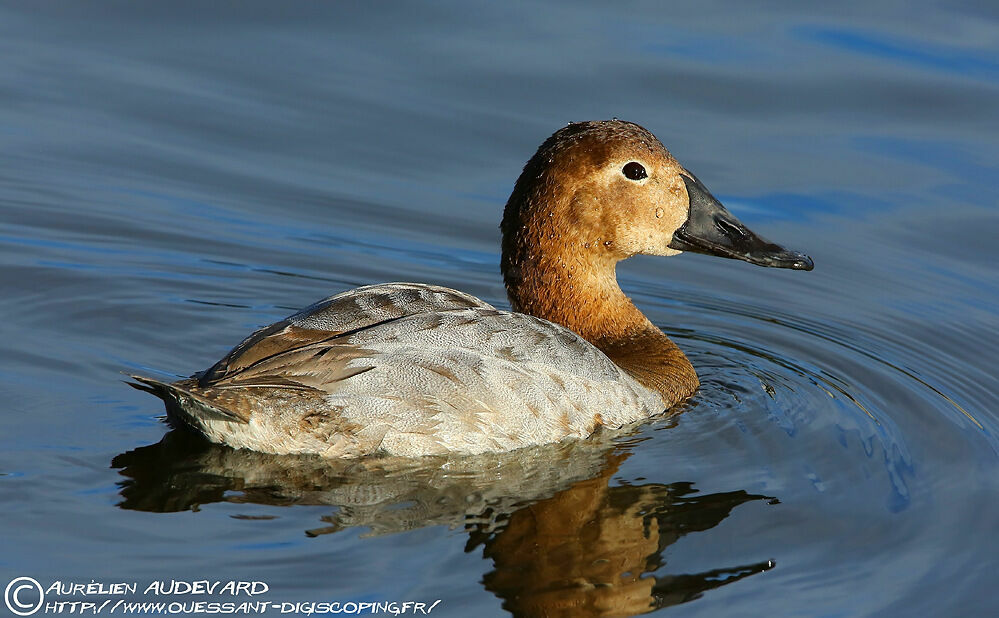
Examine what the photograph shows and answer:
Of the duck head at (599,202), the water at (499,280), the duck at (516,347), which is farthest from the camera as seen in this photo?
the duck head at (599,202)

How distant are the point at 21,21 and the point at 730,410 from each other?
691 cm

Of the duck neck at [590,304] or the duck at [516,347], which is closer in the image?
the duck at [516,347]

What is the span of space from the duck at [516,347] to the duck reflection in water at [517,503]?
100mm

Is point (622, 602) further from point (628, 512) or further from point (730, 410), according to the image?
point (730, 410)

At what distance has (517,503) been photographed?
5.77m

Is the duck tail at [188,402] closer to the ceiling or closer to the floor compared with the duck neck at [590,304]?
closer to the floor

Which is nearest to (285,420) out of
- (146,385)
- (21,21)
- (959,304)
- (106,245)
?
(146,385)

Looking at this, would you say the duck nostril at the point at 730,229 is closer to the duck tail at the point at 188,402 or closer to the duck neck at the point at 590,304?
the duck neck at the point at 590,304

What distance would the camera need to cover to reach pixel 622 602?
201 inches

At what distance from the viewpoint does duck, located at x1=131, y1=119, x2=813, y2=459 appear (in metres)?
5.88

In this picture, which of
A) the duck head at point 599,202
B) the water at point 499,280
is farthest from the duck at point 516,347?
the water at point 499,280

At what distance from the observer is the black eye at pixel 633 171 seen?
282 inches

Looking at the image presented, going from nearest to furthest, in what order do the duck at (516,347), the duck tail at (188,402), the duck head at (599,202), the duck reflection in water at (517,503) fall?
1. the duck reflection in water at (517,503)
2. the duck tail at (188,402)
3. the duck at (516,347)
4. the duck head at (599,202)

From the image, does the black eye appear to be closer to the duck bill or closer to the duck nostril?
the duck bill
